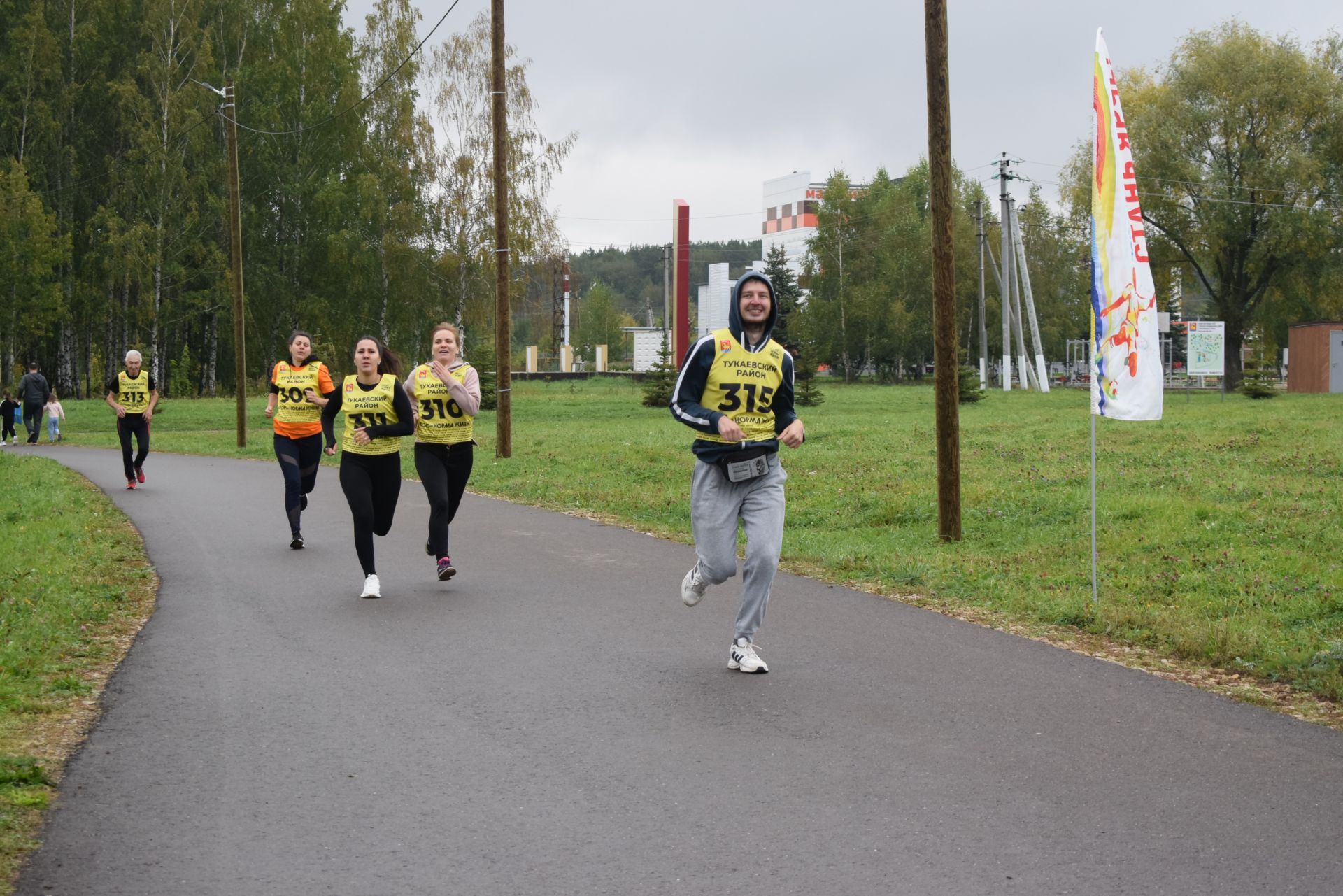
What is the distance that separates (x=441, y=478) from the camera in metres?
9.96

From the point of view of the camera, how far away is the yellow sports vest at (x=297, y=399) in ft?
41.6

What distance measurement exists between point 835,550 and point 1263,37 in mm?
51454

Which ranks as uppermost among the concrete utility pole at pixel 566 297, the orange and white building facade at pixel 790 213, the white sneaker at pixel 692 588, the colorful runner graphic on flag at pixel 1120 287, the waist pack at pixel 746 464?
the orange and white building facade at pixel 790 213

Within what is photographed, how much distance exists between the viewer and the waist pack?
684 centimetres

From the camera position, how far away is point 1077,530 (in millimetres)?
12188

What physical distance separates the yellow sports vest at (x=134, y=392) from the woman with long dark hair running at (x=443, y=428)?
9.06m

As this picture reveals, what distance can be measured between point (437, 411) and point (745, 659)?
385cm

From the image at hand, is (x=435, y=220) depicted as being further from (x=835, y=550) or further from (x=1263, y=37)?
(x=835, y=550)

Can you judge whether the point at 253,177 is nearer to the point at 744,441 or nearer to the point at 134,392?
the point at 134,392

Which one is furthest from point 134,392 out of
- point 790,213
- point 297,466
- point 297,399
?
point 790,213

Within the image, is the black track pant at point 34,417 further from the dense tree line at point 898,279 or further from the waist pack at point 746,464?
the dense tree line at point 898,279

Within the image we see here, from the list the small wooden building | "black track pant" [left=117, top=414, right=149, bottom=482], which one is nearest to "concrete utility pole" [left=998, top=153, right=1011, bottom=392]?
the small wooden building

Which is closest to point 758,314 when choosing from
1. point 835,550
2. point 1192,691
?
point 1192,691

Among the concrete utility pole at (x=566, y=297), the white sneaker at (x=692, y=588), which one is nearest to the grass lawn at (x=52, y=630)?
the white sneaker at (x=692, y=588)
